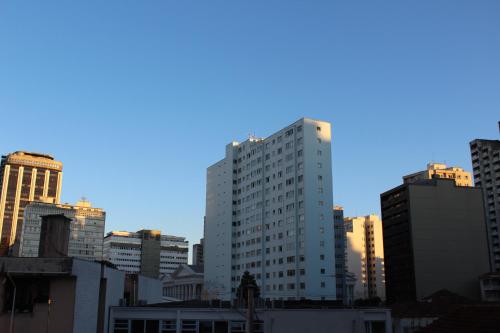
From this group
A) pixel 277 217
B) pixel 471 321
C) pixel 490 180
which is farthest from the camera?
pixel 490 180

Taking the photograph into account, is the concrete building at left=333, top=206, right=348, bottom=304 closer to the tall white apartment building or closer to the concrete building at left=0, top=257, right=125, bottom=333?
the tall white apartment building

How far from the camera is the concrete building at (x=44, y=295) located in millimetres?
34656

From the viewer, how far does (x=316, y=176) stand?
118m

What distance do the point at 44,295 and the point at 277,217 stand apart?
92.6 m

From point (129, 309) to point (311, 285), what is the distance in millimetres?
74895

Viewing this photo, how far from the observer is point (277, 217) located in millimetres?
125500

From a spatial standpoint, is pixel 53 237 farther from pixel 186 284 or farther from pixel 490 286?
pixel 186 284

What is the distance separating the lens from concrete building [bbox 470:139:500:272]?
159m

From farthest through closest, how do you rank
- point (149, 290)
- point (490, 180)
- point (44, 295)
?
point (490, 180), point (149, 290), point (44, 295)

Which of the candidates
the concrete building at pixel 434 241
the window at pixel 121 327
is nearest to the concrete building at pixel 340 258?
the concrete building at pixel 434 241

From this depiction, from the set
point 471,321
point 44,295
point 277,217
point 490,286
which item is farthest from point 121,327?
point 490,286

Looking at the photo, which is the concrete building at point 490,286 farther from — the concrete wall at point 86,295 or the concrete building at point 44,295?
the concrete building at point 44,295

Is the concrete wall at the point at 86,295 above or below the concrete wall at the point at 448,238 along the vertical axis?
below

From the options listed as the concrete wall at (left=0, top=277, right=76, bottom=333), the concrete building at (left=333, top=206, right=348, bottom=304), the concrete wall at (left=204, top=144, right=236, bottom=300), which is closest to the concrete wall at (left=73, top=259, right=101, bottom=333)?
the concrete wall at (left=0, top=277, right=76, bottom=333)
